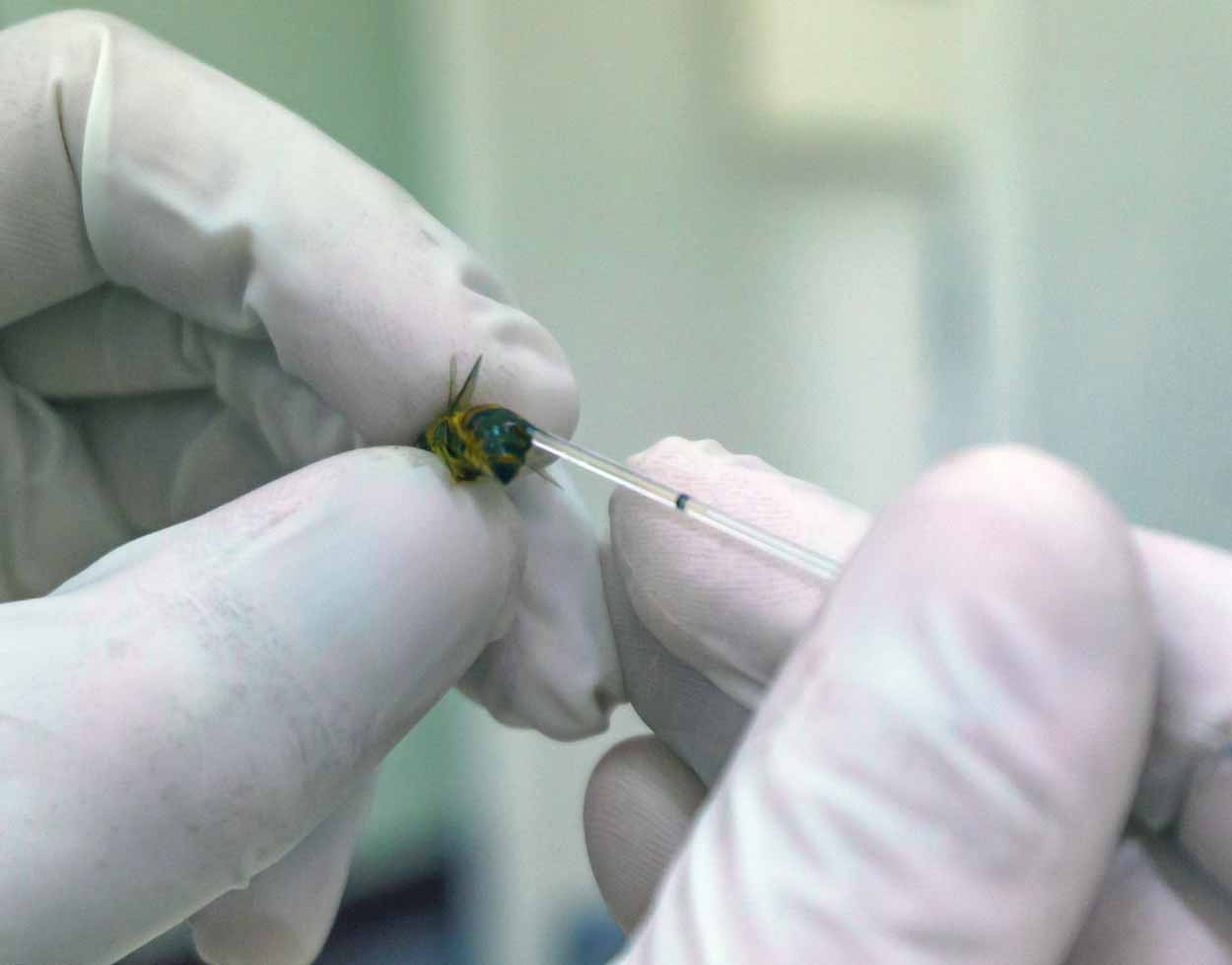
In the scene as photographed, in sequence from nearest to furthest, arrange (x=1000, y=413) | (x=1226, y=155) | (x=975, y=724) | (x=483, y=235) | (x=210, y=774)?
(x=975, y=724)
(x=210, y=774)
(x=1226, y=155)
(x=1000, y=413)
(x=483, y=235)

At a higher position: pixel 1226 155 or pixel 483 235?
pixel 1226 155

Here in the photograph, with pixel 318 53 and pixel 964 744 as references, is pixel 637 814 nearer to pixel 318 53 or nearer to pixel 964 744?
pixel 964 744

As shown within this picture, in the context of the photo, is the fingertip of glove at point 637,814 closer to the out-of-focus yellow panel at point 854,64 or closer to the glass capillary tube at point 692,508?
the glass capillary tube at point 692,508

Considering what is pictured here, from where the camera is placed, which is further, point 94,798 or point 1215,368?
point 1215,368

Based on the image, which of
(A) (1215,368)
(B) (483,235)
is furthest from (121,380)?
(A) (1215,368)

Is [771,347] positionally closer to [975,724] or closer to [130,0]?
[975,724]

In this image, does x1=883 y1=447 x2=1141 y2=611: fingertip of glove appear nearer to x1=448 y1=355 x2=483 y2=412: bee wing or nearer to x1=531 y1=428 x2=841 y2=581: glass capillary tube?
x1=531 y1=428 x2=841 y2=581: glass capillary tube

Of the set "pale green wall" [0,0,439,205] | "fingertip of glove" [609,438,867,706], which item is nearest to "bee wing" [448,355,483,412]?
"fingertip of glove" [609,438,867,706]
